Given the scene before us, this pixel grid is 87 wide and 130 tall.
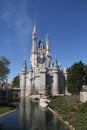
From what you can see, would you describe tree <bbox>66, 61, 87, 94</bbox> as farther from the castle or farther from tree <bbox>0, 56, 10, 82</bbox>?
the castle

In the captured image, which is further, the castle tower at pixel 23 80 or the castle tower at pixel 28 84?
the castle tower at pixel 23 80

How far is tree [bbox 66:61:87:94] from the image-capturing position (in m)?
90.7

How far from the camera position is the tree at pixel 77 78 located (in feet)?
298

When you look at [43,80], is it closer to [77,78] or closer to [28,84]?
[28,84]

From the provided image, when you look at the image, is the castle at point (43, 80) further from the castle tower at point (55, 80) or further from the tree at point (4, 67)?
the tree at point (4, 67)

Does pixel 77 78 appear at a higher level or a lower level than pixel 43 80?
lower

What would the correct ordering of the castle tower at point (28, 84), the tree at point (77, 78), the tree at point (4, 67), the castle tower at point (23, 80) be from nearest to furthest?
the tree at point (4, 67) → the tree at point (77, 78) → the castle tower at point (28, 84) → the castle tower at point (23, 80)

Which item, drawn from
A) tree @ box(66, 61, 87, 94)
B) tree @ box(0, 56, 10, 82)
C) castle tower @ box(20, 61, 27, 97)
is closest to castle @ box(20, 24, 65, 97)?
castle tower @ box(20, 61, 27, 97)

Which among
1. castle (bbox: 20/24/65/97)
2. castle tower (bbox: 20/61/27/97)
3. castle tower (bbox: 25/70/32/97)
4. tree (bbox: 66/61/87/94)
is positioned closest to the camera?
tree (bbox: 66/61/87/94)

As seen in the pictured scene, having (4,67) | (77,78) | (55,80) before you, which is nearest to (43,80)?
(55,80)

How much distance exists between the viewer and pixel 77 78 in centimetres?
9125

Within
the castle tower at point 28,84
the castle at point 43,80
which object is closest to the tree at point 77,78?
the castle at point 43,80

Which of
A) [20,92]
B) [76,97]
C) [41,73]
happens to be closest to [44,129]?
[76,97]

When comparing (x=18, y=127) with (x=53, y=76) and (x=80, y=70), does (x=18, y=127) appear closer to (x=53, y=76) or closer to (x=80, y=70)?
(x=80, y=70)
